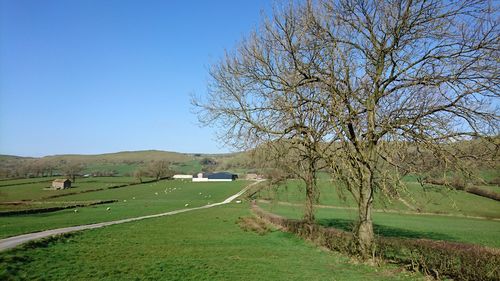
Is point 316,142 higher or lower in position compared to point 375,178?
higher

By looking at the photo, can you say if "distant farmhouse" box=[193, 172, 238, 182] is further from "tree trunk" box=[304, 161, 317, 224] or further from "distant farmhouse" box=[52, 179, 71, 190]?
"tree trunk" box=[304, 161, 317, 224]

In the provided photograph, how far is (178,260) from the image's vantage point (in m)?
18.6

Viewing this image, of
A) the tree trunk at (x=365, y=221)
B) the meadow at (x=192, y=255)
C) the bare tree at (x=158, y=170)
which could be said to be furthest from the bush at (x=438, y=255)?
the bare tree at (x=158, y=170)

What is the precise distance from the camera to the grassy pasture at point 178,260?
49.9 feet

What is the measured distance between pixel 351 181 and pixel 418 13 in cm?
→ 759

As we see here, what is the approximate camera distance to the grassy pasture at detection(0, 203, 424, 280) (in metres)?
15.2

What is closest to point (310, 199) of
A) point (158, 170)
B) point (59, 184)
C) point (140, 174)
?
point (59, 184)

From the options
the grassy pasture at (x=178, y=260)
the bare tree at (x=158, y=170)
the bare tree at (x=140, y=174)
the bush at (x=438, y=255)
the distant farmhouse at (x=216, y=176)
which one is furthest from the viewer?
the distant farmhouse at (x=216, y=176)

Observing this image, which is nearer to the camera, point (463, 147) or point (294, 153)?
point (463, 147)

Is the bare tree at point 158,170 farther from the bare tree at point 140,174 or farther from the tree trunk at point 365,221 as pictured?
the tree trunk at point 365,221

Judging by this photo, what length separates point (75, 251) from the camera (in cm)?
1972

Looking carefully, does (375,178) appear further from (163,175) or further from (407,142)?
(163,175)

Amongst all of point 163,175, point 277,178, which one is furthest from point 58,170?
point 277,178

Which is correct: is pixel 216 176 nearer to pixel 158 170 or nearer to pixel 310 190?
pixel 158 170
